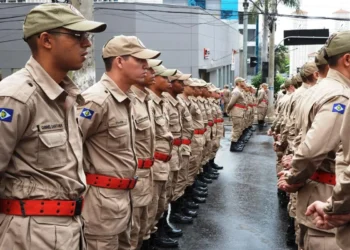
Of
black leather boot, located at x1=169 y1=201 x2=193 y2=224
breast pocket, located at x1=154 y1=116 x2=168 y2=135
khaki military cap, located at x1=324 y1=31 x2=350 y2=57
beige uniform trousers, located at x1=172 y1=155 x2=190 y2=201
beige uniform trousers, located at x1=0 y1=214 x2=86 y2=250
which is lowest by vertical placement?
black leather boot, located at x1=169 y1=201 x2=193 y2=224

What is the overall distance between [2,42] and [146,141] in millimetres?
19553

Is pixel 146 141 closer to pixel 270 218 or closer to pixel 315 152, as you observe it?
pixel 315 152

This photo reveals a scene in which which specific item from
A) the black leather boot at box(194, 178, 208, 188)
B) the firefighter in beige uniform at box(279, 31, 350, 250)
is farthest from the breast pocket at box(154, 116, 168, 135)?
the black leather boot at box(194, 178, 208, 188)

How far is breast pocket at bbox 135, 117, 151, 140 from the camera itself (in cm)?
491

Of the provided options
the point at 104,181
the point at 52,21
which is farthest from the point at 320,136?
the point at 52,21

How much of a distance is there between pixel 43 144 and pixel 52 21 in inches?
26.2

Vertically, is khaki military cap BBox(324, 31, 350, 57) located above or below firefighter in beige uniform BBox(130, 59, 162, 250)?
above

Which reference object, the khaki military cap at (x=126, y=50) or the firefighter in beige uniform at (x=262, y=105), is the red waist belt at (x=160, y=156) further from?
the firefighter in beige uniform at (x=262, y=105)

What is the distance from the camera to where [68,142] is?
2.94 meters

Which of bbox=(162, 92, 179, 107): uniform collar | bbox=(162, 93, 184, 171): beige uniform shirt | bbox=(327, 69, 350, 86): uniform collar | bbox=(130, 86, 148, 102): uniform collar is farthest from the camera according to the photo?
bbox=(162, 92, 179, 107): uniform collar

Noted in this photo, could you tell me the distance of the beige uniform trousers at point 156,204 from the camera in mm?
5562

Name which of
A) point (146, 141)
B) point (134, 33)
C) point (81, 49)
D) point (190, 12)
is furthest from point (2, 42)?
point (81, 49)

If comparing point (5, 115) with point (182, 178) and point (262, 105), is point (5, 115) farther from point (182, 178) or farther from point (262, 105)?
point (262, 105)

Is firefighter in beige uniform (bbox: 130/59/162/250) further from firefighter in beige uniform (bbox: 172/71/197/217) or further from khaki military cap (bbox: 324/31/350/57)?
firefighter in beige uniform (bbox: 172/71/197/217)
